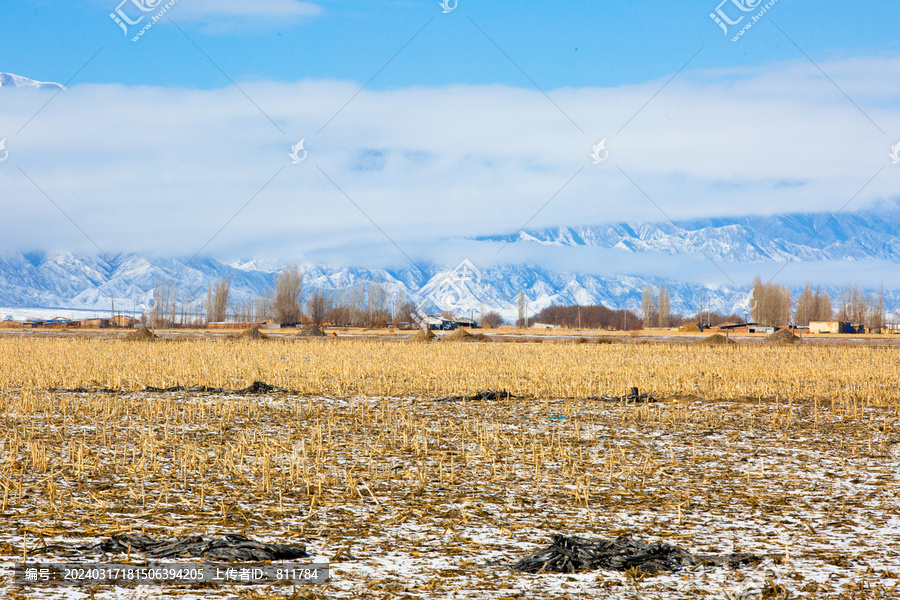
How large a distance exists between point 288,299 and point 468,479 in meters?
123

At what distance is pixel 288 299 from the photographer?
12912 cm

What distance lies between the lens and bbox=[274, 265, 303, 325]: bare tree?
413 feet

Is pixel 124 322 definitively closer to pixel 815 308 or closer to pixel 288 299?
pixel 288 299

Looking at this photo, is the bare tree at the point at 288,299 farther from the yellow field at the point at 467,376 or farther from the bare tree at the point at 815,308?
the yellow field at the point at 467,376

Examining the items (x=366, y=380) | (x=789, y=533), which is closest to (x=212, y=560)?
(x=789, y=533)

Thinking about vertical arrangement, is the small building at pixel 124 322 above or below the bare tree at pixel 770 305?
below

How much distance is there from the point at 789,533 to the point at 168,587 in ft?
18.3

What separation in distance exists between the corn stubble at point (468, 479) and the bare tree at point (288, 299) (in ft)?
356

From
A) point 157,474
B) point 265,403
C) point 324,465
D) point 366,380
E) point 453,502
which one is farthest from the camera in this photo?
point 366,380

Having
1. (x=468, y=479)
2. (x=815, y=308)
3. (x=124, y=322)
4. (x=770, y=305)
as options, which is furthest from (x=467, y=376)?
(x=815, y=308)

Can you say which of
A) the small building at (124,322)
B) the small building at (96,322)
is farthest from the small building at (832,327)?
the small building at (96,322)

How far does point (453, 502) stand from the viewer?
827 cm

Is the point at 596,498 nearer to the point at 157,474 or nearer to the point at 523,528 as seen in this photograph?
the point at 523,528

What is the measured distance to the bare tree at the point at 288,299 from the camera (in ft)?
413
